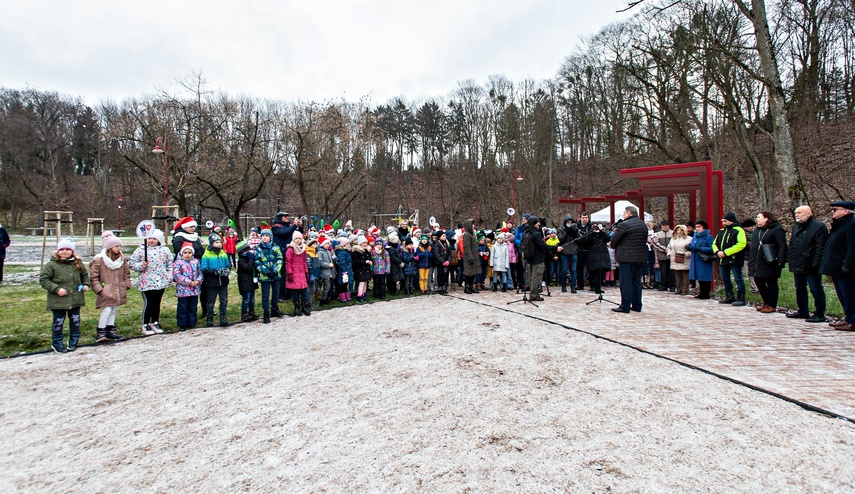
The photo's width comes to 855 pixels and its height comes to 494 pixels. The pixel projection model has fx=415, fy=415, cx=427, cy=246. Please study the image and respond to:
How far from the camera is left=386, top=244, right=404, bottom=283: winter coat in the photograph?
34.3 ft

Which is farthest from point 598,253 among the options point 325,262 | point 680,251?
point 325,262

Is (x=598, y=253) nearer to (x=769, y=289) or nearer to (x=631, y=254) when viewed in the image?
(x=631, y=254)

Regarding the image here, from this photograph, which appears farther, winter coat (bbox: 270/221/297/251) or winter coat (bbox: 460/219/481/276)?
winter coat (bbox: 460/219/481/276)

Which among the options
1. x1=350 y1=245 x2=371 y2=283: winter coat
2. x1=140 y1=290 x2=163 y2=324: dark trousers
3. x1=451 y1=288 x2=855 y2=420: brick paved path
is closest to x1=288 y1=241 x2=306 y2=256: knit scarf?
x1=350 y1=245 x2=371 y2=283: winter coat

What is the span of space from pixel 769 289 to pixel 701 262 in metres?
1.69

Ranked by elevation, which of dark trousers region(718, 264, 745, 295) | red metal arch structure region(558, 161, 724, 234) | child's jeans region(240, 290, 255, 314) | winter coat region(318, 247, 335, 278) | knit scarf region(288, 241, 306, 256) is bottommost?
child's jeans region(240, 290, 255, 314)

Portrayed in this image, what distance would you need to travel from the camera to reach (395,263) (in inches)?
416

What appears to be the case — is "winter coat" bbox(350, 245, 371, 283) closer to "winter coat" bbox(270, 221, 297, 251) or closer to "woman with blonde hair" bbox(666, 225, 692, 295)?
"winter coat" bbox(270, 221, 297, 251)

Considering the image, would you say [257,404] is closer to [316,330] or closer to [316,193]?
[316,330]

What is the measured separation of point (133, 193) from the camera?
4934cm

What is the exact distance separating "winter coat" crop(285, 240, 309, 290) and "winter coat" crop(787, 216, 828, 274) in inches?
348

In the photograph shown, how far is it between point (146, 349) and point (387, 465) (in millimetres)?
5056

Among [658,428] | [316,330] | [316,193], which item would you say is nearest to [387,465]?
[658,428]

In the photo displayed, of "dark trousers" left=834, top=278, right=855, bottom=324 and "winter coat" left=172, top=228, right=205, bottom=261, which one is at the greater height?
"winter coat" left=172, top=228, right=205, bottom=261
